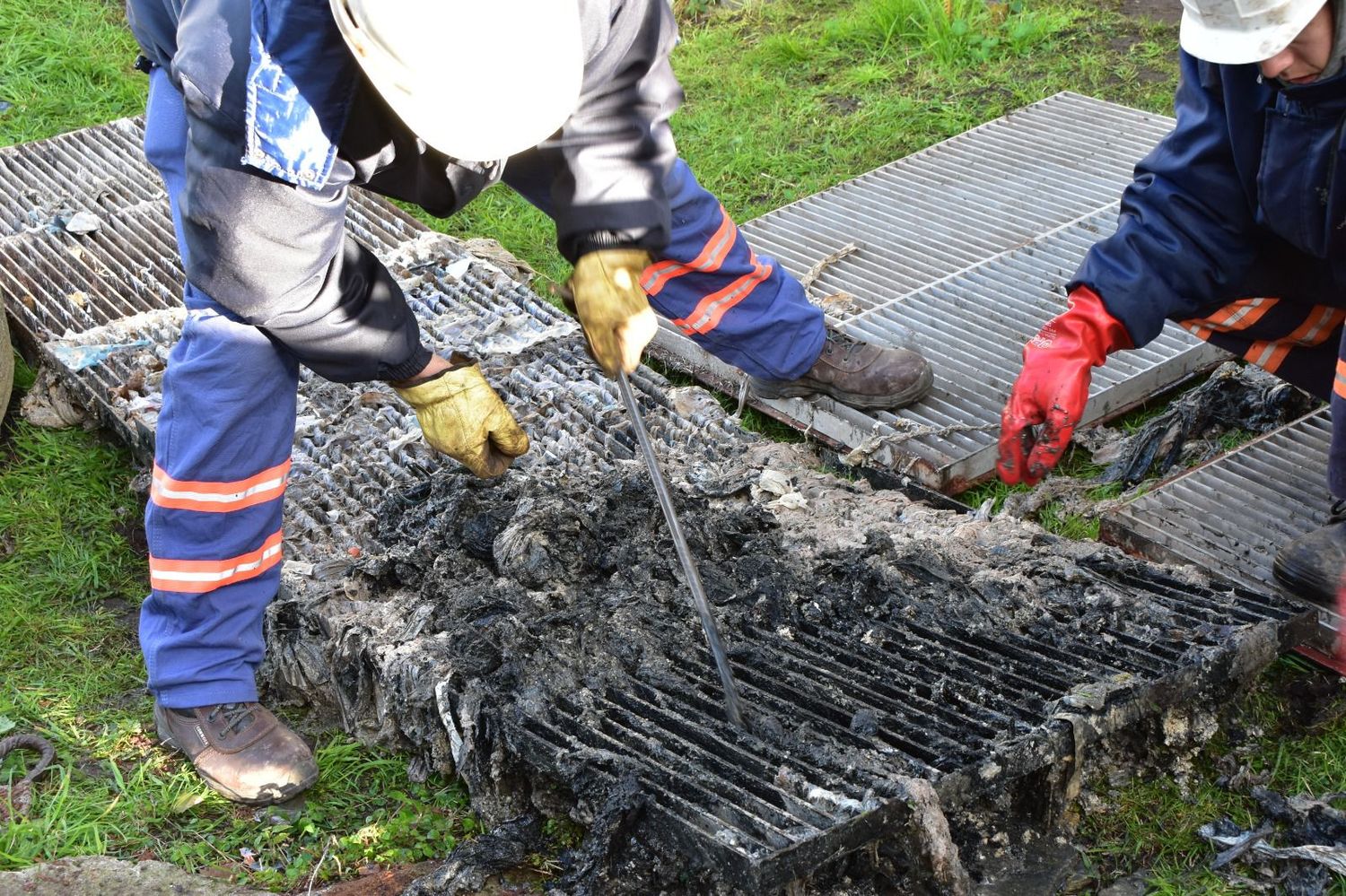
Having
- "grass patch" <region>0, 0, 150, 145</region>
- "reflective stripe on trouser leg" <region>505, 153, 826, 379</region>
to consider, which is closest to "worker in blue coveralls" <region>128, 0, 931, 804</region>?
"reflective stripe on trouser leg" <region>505, 153, 826, 379</region>

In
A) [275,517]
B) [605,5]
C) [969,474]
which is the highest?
[605,5]

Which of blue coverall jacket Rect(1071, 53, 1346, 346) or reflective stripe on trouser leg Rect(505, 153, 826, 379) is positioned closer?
blue coverall jacket Rect(1071, 53, 1346, 346)

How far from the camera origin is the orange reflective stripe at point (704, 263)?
355cm

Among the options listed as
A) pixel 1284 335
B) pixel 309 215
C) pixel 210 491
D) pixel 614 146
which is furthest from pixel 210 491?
pixel 1284 335

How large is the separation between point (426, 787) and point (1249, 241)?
7.52 feet

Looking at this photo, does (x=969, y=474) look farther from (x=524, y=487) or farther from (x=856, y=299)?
(x=524, y=487)

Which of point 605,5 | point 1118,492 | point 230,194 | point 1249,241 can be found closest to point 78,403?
point 230,194

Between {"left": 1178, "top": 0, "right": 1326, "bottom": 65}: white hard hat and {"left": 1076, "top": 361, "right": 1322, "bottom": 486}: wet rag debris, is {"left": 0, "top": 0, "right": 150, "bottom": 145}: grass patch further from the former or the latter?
{"left": 1178, "top": 0, "right": 1326, "bottom": 65}: white hard hat

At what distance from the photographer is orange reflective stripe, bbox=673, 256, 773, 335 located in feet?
11.9

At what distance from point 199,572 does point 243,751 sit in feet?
1.33

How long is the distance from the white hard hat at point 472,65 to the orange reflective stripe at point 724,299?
48.3 inches

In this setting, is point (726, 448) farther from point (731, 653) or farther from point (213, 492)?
point (213, 492)

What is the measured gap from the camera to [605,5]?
2.83m

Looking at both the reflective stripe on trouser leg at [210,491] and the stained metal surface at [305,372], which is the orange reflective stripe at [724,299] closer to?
the stained metal surface at [305,372]
